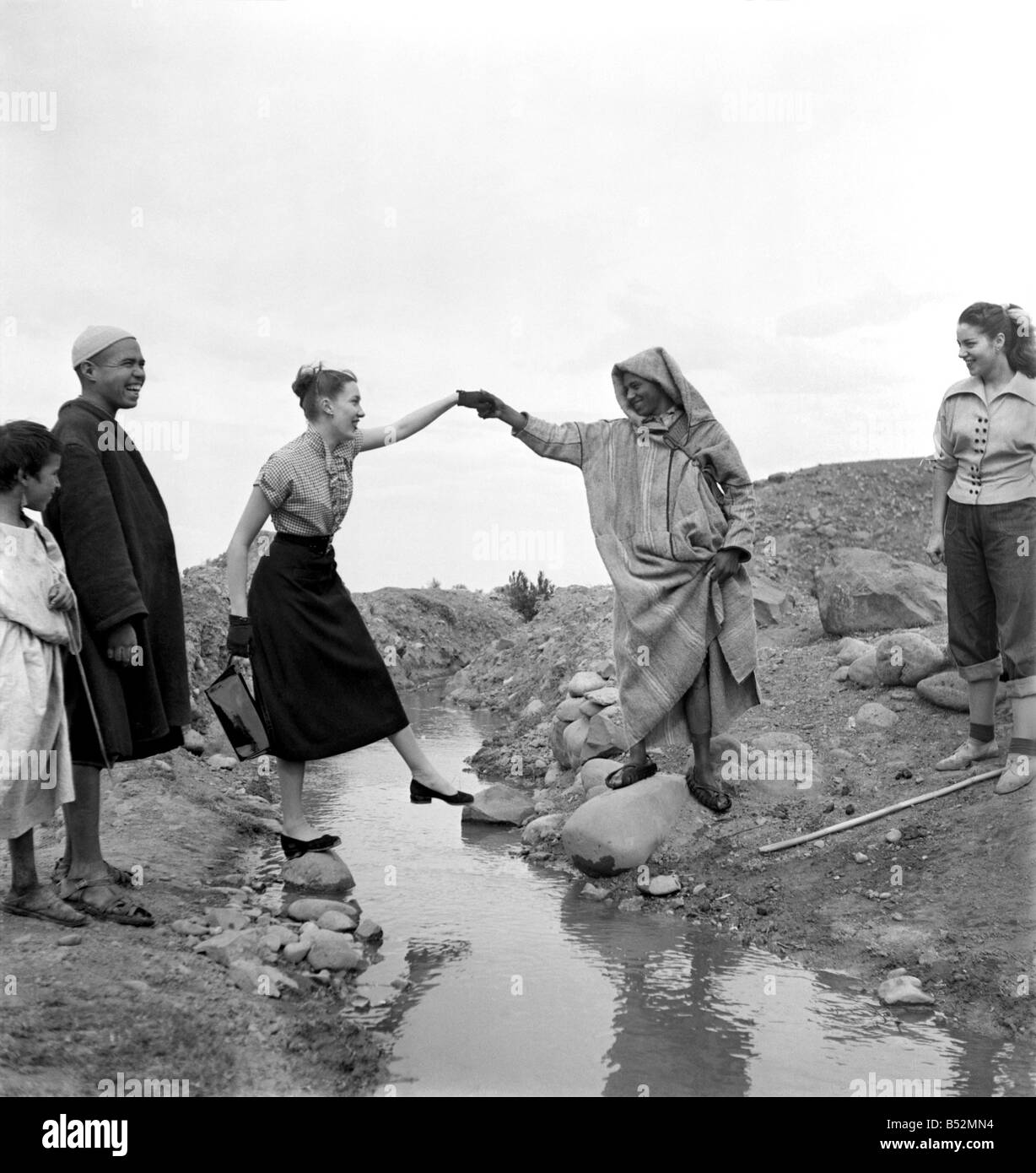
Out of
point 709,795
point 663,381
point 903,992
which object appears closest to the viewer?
point 903,992

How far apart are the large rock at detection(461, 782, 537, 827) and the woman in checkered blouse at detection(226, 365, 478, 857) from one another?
5.87ft

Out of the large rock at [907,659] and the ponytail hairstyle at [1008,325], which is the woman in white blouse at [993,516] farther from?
the large rock at [907,659]

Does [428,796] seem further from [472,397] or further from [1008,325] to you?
[1008,325]

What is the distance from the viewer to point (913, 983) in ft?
14.1

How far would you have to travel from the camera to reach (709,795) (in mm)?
6102

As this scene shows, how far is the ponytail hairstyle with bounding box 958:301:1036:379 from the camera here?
222 inches

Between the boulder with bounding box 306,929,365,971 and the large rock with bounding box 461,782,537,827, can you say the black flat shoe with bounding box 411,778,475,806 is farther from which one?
the large rock with bounding box 461,782,537,827

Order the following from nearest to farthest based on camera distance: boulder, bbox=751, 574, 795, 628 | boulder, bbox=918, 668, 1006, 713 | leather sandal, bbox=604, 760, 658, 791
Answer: leather sandal, bbox=604, 760, 658, 791 → boulder, bbox=918, 668, 1006, 713 → boulder, bbox=751, 574, 795, 628

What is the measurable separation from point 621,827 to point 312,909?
1.63m

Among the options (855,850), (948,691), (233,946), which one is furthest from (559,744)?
(233,946)

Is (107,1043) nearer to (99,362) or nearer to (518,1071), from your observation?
(518,1071)

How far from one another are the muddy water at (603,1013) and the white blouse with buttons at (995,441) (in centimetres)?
257

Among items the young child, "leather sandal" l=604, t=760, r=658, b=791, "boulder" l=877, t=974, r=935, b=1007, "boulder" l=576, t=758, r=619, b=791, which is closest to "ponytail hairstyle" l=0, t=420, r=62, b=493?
the young child

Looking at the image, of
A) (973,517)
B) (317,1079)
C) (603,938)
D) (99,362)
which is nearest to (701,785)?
(603,938)
